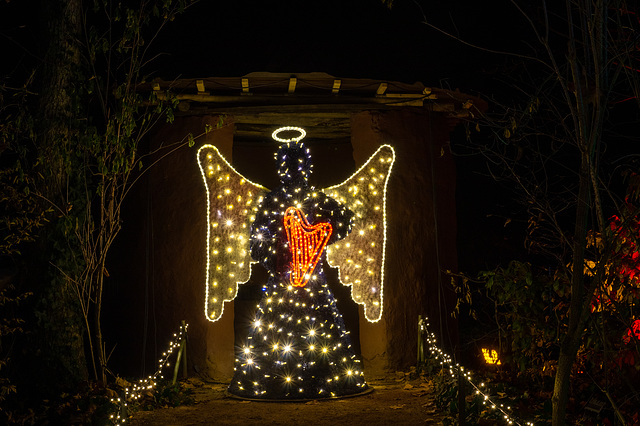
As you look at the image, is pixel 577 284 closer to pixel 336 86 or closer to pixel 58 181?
pixel 336 86

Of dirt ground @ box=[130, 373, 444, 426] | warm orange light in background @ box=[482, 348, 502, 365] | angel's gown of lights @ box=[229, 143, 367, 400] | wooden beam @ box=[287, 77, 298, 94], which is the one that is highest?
wooden beam @ box=[287, 77, 298, 94]

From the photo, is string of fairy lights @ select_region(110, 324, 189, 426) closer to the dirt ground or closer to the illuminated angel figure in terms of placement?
the dirt ground

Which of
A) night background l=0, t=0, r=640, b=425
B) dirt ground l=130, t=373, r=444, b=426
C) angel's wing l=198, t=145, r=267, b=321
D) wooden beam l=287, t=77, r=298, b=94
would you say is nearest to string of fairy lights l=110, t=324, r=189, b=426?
night background l=0, t=0, r=640, b=425

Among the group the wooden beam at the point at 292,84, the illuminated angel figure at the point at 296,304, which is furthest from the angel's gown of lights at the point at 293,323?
the wooden beam at the point at 292,84

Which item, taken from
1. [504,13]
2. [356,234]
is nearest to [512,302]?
[356,234]

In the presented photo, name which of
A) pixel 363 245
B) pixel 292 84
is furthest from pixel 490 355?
pixel 292 84

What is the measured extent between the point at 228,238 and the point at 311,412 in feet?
7.86

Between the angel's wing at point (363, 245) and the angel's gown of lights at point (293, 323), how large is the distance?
848mm

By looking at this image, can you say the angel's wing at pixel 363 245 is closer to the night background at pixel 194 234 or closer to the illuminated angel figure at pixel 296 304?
the night background at pixel 194 234

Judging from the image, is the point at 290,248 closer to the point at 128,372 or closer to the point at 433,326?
the point at 433,326

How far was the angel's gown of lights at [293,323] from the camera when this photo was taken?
7.47 m

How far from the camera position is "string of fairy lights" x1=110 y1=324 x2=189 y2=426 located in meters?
5.51

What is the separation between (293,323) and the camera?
7520 mm

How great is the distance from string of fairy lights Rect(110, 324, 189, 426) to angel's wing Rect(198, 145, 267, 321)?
1.82 ft
